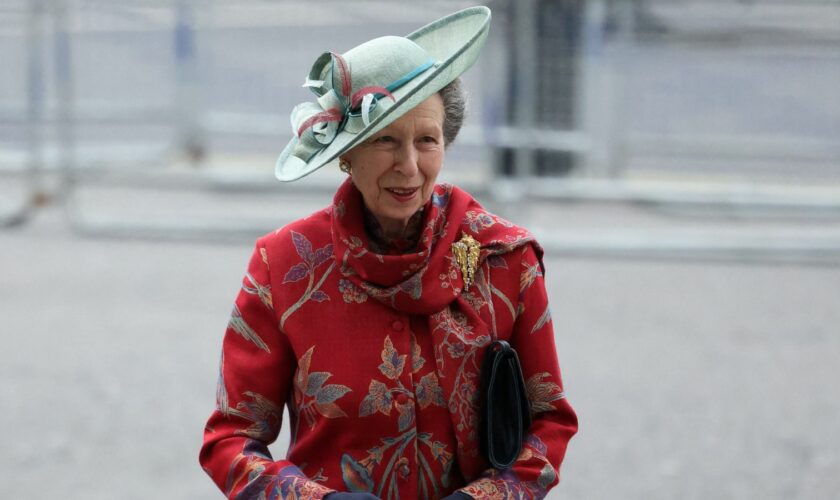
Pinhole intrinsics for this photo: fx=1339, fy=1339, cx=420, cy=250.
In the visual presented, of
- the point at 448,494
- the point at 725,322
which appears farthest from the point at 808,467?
the point at 448,494

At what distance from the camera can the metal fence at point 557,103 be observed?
793cm

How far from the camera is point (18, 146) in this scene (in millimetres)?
11141

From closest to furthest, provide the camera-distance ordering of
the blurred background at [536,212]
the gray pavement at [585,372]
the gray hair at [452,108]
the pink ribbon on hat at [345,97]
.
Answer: the pink ribbon on hat at [345,97] → the gray hair at [452,108] → the gray pavement at [585,372] → the blurred background at [536,212]

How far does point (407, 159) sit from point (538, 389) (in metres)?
0.42

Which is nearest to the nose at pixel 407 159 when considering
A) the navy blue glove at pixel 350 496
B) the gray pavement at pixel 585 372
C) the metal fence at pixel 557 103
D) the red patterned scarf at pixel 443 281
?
the red patterned scarf at pixel 443 281

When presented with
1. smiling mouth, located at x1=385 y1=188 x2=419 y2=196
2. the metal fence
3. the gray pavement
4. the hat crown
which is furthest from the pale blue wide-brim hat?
the metal fence

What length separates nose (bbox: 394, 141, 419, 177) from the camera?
194 centimetres

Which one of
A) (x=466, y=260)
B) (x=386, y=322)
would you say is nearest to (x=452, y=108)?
(x=466, y=260)

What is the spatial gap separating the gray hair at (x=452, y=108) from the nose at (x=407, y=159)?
0.09 metres

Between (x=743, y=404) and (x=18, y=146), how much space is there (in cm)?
769

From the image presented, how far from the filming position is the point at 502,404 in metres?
2.01

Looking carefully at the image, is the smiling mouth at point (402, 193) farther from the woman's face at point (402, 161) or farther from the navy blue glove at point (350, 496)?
the navy blue glove at point (350, 496)

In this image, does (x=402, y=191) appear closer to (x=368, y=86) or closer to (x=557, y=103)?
(x=368, y=86)

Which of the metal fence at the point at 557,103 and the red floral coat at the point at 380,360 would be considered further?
the metal fence at the point at 557,103
